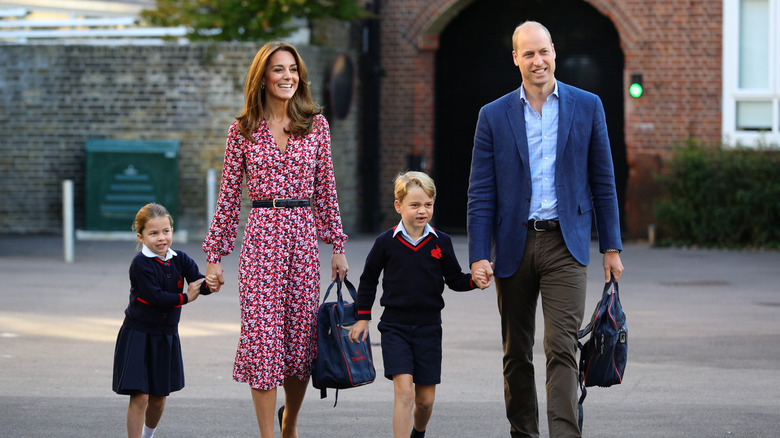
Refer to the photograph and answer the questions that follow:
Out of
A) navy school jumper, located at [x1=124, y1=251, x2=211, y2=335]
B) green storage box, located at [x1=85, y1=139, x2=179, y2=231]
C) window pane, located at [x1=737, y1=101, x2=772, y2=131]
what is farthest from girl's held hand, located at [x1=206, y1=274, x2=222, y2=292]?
window pane, located at [x1=737, y1=101, x2=772, y2=131]

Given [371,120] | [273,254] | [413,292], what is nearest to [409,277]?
[413,292]

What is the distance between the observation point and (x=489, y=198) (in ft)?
18.4

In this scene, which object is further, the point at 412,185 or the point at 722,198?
the point at 722,198

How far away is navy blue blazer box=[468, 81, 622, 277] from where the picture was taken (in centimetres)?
550

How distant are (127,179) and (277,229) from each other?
477 inches

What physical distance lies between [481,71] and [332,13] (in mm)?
2754

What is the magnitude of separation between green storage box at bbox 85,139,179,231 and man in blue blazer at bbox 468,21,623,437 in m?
12.1

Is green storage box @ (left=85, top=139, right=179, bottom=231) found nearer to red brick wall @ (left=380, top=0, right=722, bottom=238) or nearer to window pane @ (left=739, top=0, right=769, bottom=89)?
red brick wall @ (left=380, top=0, right=722, bottom=238)

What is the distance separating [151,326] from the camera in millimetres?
5578

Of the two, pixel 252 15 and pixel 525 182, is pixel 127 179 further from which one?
pixel 525 182

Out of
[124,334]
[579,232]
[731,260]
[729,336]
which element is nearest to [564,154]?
[579,232]

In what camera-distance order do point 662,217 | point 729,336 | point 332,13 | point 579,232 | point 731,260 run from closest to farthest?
point 579,232 → point 729,336 → point 731,260 → point 662,217 → point 332,13

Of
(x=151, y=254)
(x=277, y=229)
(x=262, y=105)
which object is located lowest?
(x=151, y=254)

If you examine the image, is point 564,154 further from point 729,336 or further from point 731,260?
point 731,260
